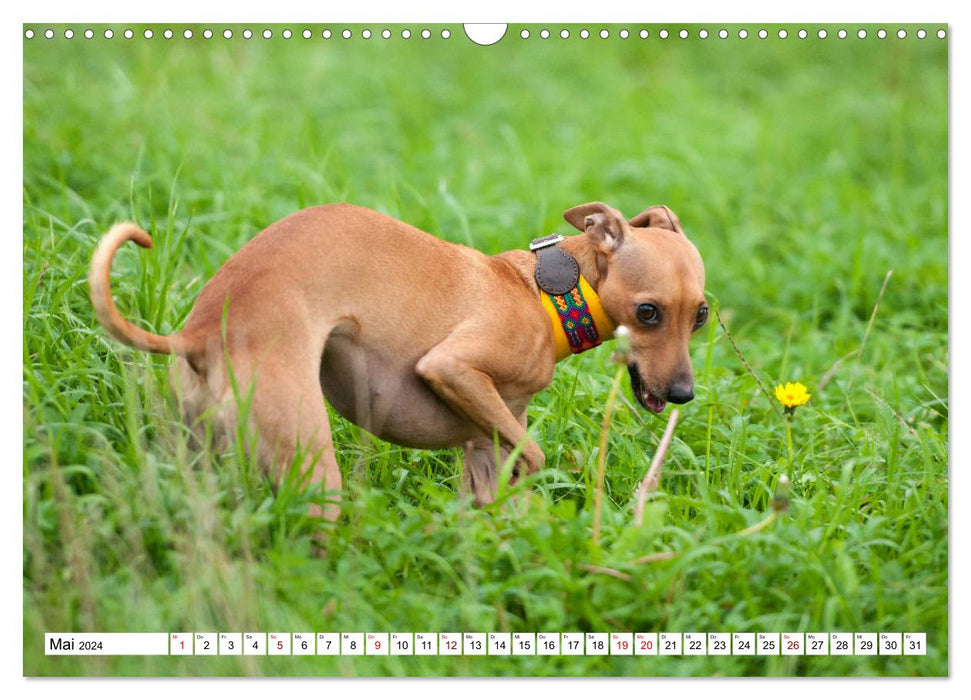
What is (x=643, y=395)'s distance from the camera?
14.1ft

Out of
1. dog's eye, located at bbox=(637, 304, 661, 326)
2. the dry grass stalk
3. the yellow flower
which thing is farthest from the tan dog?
the yellow flower

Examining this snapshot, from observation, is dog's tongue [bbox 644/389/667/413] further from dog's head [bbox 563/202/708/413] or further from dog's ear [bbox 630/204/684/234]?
dog's ear [bbox 630/204/684/234]

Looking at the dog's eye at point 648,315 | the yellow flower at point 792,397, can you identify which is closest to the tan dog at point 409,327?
the dog's eye at point 648,315

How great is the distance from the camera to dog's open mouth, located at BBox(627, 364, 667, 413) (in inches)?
167

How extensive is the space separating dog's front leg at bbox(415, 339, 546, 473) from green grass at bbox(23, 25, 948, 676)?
30 centimetres

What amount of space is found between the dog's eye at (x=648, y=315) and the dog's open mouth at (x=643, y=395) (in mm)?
177

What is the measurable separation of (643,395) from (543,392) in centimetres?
87

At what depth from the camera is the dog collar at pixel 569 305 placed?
14.0 feet

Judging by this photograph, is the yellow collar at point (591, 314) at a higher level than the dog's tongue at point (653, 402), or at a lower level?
→ higher

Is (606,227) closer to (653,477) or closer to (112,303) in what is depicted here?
(653,477)

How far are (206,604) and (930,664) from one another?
212 centimetres

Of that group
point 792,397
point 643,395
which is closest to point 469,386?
point 643,395

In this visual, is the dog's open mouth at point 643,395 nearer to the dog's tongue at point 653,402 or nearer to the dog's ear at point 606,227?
the dog's tongue at point 653,402

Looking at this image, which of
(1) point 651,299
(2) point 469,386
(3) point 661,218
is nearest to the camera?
(2) point 469,386
